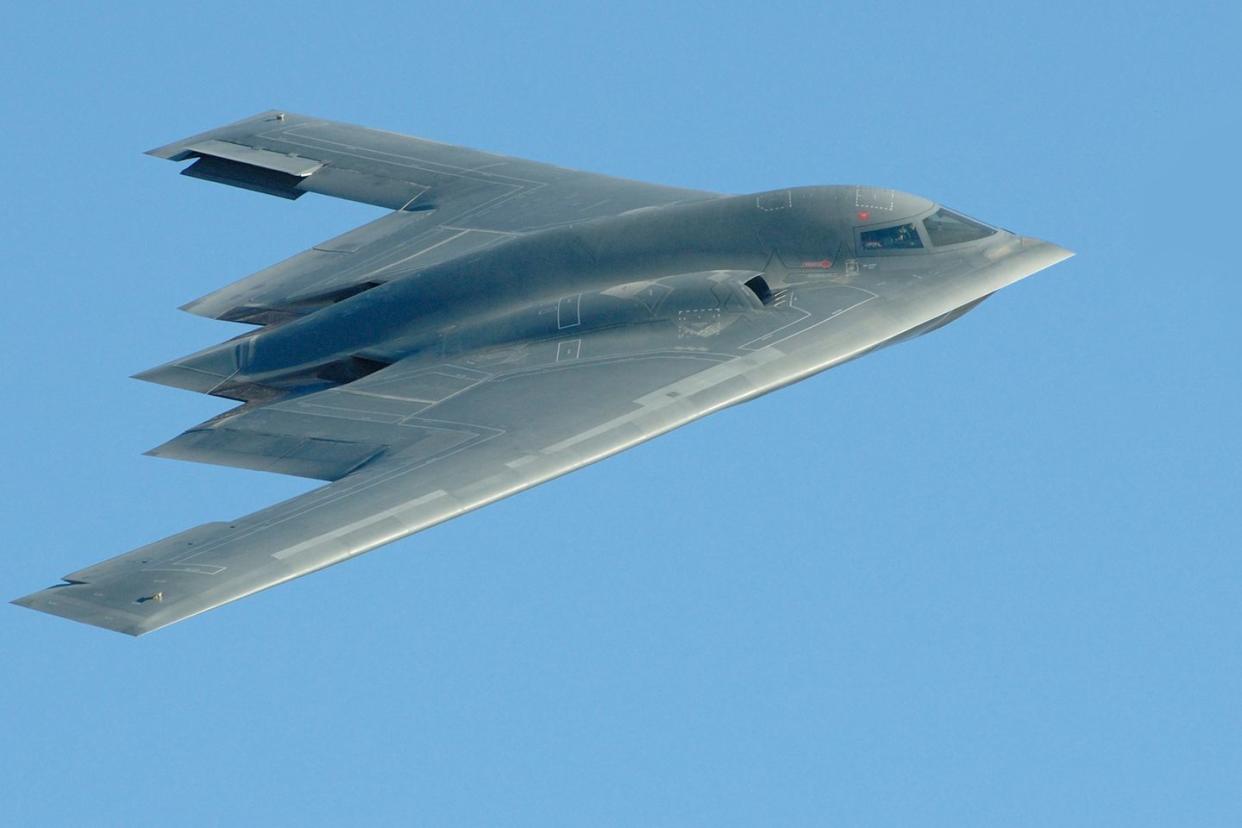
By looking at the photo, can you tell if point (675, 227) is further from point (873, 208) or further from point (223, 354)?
point (223, 354)

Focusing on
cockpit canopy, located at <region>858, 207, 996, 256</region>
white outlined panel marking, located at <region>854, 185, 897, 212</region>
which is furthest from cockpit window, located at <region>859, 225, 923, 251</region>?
white outlined panel marking, located at <region>854, 185, 897, 212</region>

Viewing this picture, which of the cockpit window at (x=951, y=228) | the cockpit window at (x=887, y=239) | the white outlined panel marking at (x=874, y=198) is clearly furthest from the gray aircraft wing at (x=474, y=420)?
the white outlined panel marking at (x=874, y=198)

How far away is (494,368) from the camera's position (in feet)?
98.9

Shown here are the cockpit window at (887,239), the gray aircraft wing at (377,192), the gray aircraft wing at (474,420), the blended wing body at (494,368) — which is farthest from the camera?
the gray aircraft wing at (377,192)

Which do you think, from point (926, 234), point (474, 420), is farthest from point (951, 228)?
point (474, 420)

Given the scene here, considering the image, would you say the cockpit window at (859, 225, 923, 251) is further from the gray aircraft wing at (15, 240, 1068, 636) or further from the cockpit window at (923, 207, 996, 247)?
the gray aircraft wing at (15, 240, 1068, 636)

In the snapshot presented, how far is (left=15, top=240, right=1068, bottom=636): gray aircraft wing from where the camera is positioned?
2547 cm

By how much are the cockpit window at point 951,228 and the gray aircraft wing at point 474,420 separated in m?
0.58

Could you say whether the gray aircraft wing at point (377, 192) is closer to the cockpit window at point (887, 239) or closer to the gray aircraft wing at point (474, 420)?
the gray aircraft wing at point (474, 420)

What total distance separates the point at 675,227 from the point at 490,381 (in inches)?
143

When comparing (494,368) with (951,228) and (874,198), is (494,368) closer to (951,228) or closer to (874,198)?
(874,198)

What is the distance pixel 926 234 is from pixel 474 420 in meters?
6.98

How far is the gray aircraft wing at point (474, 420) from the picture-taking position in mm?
25469

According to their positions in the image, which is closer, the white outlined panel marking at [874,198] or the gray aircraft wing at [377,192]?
the white outlined panel marking at [874,198]
